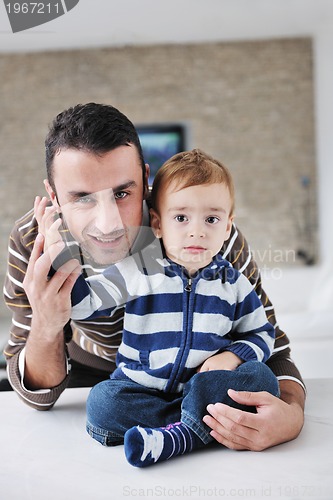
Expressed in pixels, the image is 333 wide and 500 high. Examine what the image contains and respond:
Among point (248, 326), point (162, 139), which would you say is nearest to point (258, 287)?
point (248, 326)

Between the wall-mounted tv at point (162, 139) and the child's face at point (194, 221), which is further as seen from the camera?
the wall-mounted tv at point (162, 139)

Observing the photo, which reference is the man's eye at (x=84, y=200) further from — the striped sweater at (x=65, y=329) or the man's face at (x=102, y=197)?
the striped sweater at (x=65, y=329)

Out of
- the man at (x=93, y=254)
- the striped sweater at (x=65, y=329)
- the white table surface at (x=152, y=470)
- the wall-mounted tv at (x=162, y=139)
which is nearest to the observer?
the white table surface at (x=152, y=470)

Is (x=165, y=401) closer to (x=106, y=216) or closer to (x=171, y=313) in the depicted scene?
(x=171, y=313)

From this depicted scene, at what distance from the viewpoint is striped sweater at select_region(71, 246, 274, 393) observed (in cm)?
93

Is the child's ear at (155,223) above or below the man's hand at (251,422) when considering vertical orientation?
above

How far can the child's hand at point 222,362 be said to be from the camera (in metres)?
0.92

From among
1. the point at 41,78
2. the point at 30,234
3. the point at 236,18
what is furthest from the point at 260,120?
the point at 30,234

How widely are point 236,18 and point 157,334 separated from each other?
3.80 m

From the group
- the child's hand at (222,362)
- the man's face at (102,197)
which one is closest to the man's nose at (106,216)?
the man's face at (102,197)

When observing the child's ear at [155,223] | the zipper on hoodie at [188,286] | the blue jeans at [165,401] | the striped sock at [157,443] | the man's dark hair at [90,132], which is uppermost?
the man's dark hair at [90,132]

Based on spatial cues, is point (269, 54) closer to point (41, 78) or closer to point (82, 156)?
point (41, 78)

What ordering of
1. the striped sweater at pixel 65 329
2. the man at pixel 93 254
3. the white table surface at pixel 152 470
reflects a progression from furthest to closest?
the striped sweater at pixel 65 329 < the man at pixel 93 254 < the white table surface at pixel 152 470

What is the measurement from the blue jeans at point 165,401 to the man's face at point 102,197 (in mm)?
208
